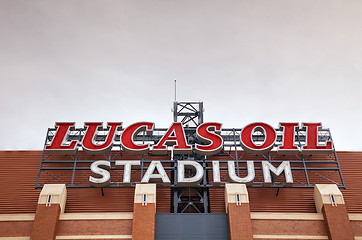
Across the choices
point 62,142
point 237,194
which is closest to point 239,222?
point 237,194

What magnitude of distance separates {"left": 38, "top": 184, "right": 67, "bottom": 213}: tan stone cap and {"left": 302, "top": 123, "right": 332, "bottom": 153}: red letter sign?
21967 mm

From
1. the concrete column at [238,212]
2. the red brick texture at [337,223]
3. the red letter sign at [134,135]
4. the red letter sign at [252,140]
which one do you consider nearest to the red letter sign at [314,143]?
the red letter sign at [252,140]

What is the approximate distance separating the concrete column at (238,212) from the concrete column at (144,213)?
5.95m

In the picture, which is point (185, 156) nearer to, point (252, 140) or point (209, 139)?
point (209, 139)

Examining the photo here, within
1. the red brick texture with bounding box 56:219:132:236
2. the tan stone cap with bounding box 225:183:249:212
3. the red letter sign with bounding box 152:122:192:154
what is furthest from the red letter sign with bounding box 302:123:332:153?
the red brick texture with bounding box 56:219:132:236

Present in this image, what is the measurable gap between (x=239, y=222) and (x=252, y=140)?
31.9 ft

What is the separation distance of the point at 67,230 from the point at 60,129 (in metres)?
11.1

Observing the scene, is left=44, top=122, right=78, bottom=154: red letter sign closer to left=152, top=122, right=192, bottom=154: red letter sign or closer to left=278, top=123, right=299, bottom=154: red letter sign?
left=152, top=122, right=192, bottom=154: red letter sign

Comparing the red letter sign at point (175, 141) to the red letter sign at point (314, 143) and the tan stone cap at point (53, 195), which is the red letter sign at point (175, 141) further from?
the red letter sign at point (314, 143)

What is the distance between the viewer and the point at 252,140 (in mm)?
36156

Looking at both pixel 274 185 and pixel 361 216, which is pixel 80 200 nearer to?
pixel 274 185

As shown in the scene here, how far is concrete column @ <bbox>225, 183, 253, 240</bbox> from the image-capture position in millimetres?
28266

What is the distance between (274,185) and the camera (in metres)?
33.3

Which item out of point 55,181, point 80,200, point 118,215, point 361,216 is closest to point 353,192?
point 361,216
